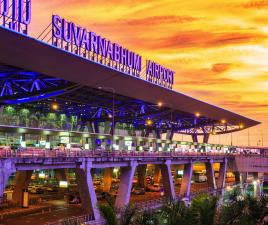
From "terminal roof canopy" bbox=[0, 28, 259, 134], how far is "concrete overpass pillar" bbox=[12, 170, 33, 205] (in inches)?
578

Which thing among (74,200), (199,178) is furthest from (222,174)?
(74,200)

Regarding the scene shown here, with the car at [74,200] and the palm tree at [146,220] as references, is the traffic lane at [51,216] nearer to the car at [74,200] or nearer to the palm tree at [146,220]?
the car at [74,200]

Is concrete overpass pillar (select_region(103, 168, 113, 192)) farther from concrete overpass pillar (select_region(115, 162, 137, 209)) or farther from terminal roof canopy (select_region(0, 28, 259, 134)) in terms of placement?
concrete overpass pillar (select_region(115, 162, 137, 209))

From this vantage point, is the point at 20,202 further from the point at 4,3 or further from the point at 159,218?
the point at 159,218

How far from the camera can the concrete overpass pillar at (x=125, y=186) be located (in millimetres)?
60062

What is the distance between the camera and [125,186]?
6062 cm

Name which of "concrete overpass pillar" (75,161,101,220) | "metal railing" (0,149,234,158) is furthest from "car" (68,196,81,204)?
"concrete overpass pillar" (75,161,101,220)

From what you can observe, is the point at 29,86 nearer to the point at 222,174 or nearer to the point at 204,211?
the point at 222,174

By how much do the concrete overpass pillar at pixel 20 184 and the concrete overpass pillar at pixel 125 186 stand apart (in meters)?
13.1

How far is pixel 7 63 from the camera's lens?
55094 mm

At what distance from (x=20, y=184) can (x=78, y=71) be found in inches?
732

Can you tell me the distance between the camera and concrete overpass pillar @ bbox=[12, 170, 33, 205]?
62.0 metres

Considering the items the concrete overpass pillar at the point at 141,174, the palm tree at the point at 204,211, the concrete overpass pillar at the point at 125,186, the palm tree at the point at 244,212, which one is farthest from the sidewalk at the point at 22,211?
the concrete overpass pillar at the point at 141,174

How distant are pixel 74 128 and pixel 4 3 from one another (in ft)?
211
